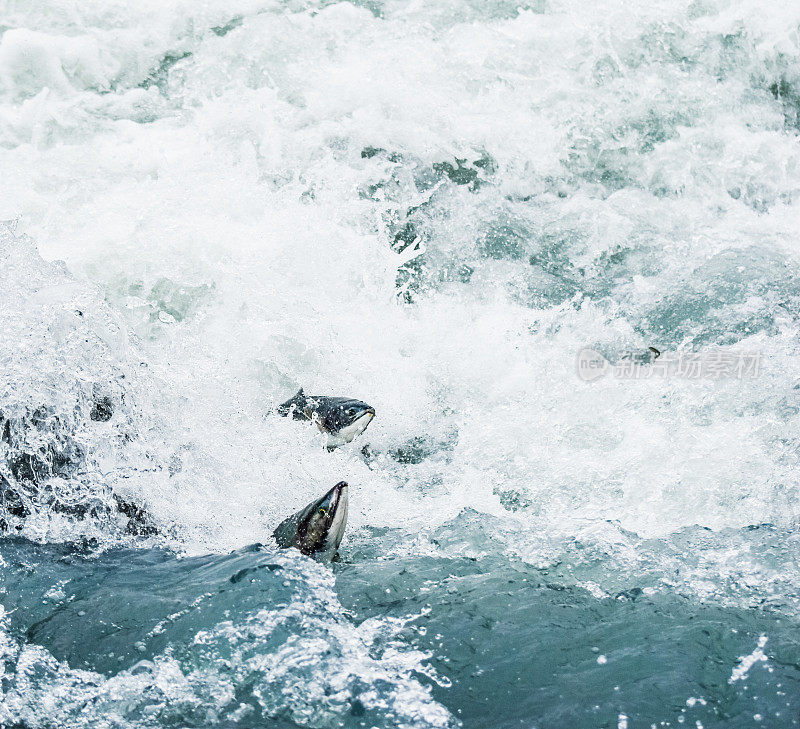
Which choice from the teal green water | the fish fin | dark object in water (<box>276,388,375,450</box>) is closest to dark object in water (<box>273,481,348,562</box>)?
the teal green water

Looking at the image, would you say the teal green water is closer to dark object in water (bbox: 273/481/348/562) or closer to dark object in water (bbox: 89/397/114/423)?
dark object in water (bbox: 273/481/348/562)

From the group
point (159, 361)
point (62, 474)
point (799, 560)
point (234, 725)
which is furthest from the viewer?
point (159, 361)

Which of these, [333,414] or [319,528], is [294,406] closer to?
[333,414]

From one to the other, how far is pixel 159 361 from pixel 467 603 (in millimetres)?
1995

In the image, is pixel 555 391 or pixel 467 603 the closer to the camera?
pixel 467 603

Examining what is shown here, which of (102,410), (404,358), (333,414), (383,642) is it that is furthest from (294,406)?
(383,642)

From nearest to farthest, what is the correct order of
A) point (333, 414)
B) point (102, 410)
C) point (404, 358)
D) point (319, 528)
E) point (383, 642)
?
point (383, 642)
point (319, 528)
point (102, 410)
point (333, 414)
point (404, 358)

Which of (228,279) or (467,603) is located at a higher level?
(228,279)

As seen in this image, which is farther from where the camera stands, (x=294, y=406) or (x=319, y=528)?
(x=294, y=406)

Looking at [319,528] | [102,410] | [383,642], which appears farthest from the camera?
[102,410]

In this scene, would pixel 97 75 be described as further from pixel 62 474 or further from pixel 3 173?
pixel 62 474

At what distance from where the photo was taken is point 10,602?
2.69 meters

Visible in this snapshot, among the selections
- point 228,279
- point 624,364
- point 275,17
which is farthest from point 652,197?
point 275,17

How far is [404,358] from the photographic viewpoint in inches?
181
